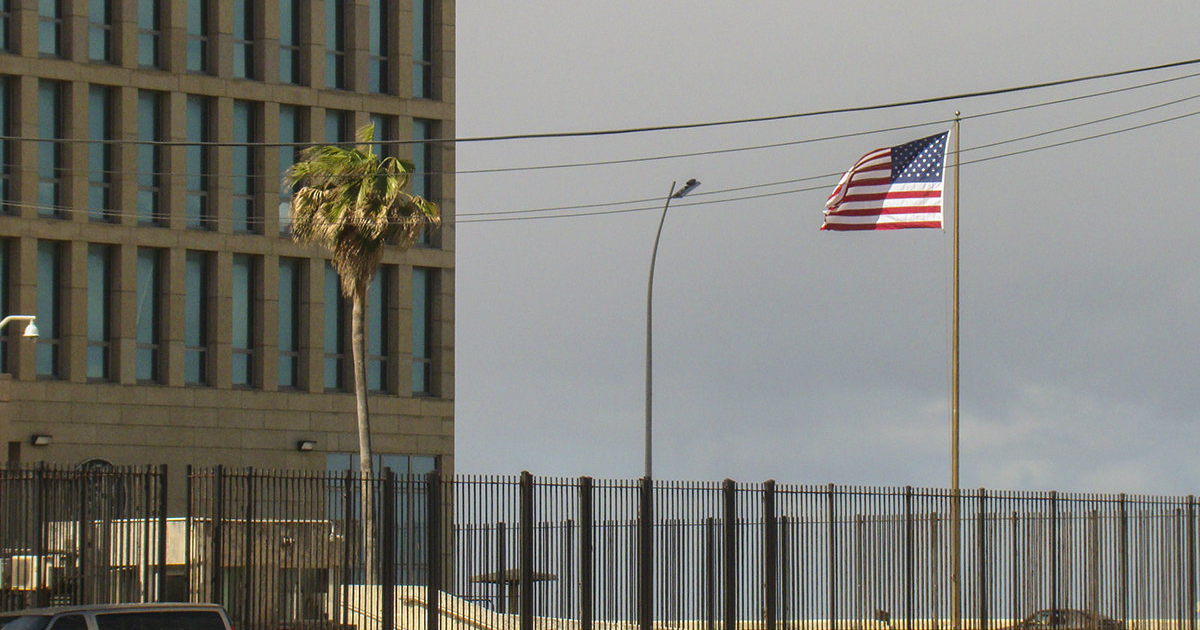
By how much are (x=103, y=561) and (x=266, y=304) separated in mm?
28711

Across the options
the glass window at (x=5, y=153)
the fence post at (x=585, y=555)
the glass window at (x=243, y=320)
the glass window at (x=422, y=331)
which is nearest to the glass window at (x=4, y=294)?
the glass window at (x=5, y=153)

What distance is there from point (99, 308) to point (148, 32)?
731 centimetres

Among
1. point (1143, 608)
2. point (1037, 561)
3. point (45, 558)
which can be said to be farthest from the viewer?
point (1143, 608)

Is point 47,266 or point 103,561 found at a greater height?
point 47,266

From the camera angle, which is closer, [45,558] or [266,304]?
[45,558]

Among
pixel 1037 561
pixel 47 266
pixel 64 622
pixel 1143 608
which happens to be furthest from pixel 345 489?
pixel 47 266

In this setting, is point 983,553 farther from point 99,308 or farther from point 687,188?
point 99,308

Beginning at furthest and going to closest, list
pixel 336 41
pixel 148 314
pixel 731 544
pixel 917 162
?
pixel 336 41 < pixel 148 314 < pixel 917 162 < pixel 731 544

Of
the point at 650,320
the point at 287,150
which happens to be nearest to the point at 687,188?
the point at 650,320

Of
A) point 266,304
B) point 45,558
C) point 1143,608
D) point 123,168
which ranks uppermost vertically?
point 123,168

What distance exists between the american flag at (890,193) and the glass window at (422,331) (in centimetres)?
2339

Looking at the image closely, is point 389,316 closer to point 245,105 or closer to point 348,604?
point 245,105

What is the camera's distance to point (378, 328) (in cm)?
5234

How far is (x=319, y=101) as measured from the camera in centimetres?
5088
